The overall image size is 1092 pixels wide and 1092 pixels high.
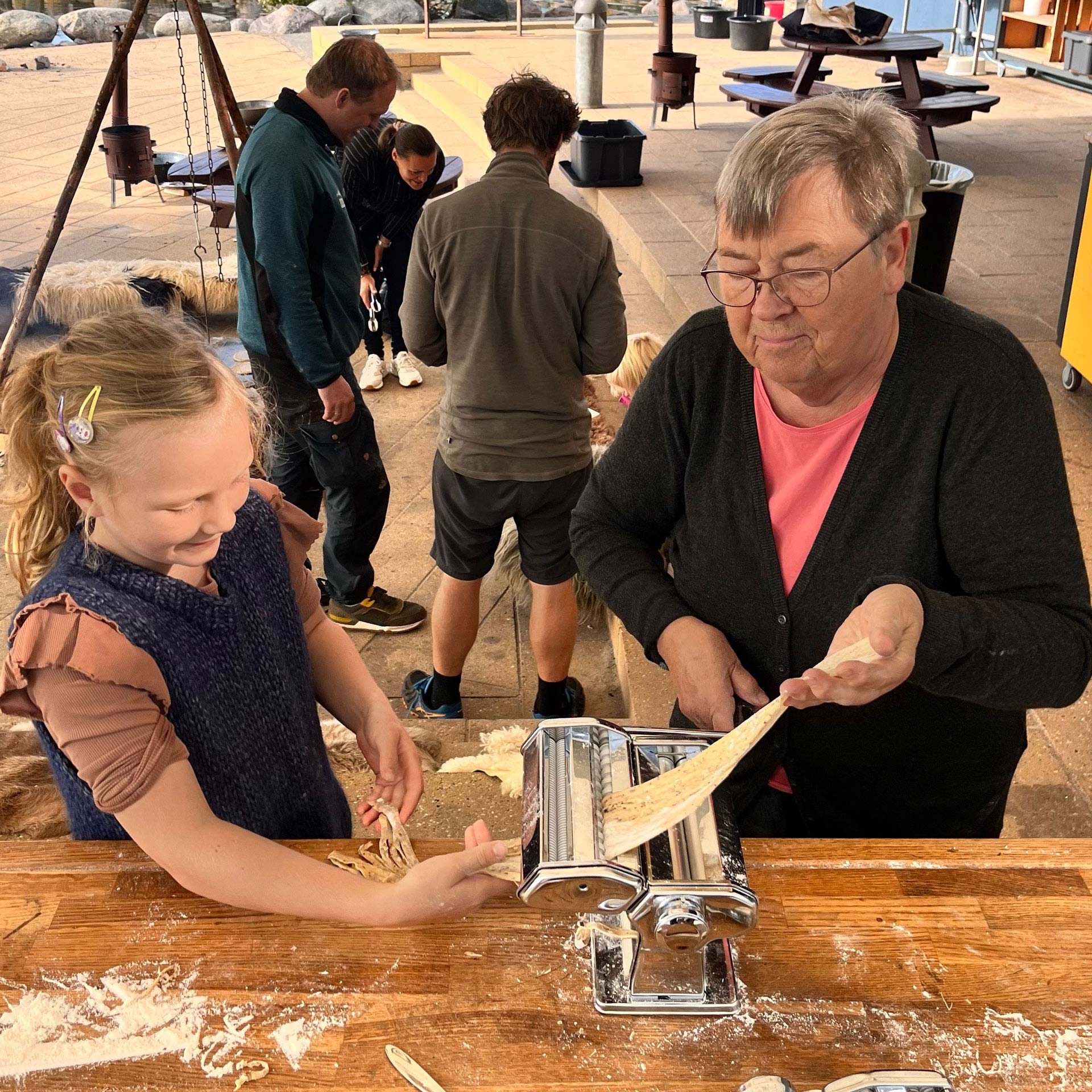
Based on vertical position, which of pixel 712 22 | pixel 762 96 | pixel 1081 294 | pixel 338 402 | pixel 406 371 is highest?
pixel 712 22

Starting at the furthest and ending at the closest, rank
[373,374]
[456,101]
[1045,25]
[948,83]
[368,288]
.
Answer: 1. [1045,25]
2. [456,101]
3. [948,83]
4. [373,374]
5. [368,288]

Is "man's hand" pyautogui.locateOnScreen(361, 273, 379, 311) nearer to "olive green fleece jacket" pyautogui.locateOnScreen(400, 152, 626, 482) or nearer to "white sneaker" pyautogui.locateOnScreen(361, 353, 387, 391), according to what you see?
"white sneaker" pyautogui.locateOnScreen(361, 353, 387, 391)

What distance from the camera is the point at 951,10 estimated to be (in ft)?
38.9

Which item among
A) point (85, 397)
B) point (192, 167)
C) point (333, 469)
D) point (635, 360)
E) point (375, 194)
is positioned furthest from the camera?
point (192, 167)

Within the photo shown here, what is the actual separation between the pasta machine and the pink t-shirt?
15.5 inches

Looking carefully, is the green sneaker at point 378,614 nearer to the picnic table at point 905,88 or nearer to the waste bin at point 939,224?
the waste bin at point 939,224

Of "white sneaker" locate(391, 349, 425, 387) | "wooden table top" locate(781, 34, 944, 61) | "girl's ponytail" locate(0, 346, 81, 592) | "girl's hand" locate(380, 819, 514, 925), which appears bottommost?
"white sneaker" locate(391, 349, 425, 387)

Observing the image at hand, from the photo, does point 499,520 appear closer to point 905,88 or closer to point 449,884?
point 449,884

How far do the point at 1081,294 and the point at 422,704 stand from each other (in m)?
2.81

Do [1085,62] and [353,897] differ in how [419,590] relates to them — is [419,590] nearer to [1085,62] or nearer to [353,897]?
[353,897]

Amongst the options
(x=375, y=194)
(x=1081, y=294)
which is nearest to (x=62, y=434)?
(x=1081, y=294)

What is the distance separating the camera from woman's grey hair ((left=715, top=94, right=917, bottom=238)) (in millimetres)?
1257

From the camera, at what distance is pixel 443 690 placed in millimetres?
3293

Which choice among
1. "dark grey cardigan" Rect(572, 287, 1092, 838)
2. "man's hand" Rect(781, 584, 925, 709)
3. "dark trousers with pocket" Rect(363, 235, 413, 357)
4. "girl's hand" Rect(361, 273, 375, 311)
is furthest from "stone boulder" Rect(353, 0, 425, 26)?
"man's hand" Rect(781, 584, 925, 709)
